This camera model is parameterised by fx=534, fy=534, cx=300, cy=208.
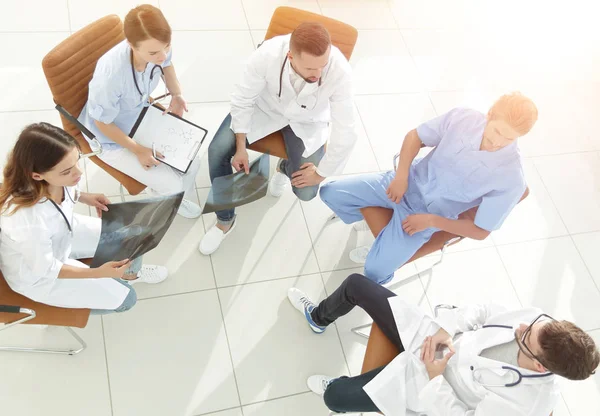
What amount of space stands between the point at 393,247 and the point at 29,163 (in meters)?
1.52

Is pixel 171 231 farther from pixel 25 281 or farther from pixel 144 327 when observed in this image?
pixel 25 281

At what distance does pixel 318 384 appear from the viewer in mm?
2504

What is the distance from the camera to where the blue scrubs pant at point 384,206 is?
245 centimetres

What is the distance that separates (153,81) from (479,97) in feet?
7.79

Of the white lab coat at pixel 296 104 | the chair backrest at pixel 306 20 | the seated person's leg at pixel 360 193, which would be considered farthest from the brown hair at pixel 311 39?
the seated person's leg at pixel 360 193

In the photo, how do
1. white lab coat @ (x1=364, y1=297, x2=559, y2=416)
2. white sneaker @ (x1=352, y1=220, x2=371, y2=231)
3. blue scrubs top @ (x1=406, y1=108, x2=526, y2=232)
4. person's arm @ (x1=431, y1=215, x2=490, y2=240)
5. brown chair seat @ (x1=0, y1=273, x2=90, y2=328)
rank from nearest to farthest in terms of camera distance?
white lab coat @ (x1=364, y1=297, x2=559, y2=416) < brown chair seat @ (x1=0, y1=273, x2=90, y2=328) < blue scrubs top @ (x1=406, y1=108, x2=526, y2=232) < person's arm @ (x1=431, y1=215, x2=490, y2=240) < white sneaker @ (x1=352, y1=220, x2=371, y2=231)

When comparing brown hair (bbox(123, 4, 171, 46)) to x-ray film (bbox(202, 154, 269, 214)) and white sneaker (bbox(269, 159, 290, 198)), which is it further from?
white sneaker (bbox(269, 159, 290, 198))

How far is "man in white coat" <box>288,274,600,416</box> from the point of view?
1730mm

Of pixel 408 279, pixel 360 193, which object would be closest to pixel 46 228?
pixel 360 193

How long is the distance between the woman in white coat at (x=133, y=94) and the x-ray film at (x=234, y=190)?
0.13 meters

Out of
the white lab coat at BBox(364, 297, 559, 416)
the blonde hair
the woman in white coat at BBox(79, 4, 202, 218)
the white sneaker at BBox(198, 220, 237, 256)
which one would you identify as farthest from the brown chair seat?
the blonde hair

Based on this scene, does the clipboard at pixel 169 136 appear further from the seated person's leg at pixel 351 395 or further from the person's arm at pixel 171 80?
the seated person's leg at pixel 351 395

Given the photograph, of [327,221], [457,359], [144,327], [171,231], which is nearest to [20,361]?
[144,327]

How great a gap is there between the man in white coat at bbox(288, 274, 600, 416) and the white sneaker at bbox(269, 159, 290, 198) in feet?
3.05
